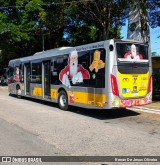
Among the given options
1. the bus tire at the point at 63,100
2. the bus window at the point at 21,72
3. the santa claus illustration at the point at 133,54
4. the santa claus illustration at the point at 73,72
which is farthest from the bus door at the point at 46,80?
the santa claus illustration at the point at 133,54

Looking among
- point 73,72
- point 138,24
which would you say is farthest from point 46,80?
point 138,24

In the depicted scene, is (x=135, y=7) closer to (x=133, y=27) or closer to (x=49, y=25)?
(x=133, y=27)

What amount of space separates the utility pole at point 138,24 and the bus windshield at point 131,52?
621 centimetres

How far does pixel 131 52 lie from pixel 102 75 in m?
1.47

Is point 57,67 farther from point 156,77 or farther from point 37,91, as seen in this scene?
point 156,77

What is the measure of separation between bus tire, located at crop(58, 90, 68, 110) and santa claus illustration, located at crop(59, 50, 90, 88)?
0.54 m

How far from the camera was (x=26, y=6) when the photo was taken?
34625 mm

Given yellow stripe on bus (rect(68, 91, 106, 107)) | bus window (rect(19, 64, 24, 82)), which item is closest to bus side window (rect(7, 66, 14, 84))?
bus window (rect(19, 64, 24, 82))

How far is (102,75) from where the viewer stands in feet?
38.0

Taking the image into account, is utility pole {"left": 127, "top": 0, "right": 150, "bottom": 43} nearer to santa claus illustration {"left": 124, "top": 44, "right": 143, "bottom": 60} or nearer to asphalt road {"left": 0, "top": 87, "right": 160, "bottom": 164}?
santa claus illustration {"left": 124, "top": 44, "right": 143, "bottom": 60}

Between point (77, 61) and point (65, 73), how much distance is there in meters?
1.14

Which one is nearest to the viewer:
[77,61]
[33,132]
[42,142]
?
[42,142]

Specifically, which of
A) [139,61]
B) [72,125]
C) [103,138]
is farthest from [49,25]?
[103,138]

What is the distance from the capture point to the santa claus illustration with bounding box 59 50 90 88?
12.9 metres
